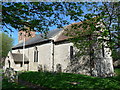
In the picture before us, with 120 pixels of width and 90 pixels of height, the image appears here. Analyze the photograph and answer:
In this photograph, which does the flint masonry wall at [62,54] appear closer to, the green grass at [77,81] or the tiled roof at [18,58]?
the green grass at [77,81]

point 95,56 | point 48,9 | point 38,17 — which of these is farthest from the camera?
point 95,56

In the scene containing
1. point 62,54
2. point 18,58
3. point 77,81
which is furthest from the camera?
point 18,58

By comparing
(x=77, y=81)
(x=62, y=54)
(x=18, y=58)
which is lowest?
(x=77, y=81)

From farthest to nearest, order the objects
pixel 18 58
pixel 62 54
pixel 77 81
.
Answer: pixel 18 58
pixel 62 54
pixel 77 81

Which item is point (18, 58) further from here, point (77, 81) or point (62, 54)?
point (77, 81)

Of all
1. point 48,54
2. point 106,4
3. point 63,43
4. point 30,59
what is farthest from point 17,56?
point 106,4

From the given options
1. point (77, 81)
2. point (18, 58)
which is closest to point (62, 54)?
point (77, 81)

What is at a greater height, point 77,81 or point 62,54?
point 62,54

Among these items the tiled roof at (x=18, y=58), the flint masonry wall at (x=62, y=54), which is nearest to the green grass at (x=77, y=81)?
the flint masonry wall at (x=62, y=54)

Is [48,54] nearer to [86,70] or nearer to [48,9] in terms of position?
[86,70]

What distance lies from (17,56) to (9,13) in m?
22.8

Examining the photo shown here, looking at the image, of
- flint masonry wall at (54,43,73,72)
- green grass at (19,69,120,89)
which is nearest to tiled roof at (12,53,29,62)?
flint masonry wall at (54,43,73,72)

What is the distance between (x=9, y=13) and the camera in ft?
18.7

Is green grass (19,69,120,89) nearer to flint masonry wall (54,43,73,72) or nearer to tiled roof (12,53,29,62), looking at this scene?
flint masonry wall (54,43,73,72)
